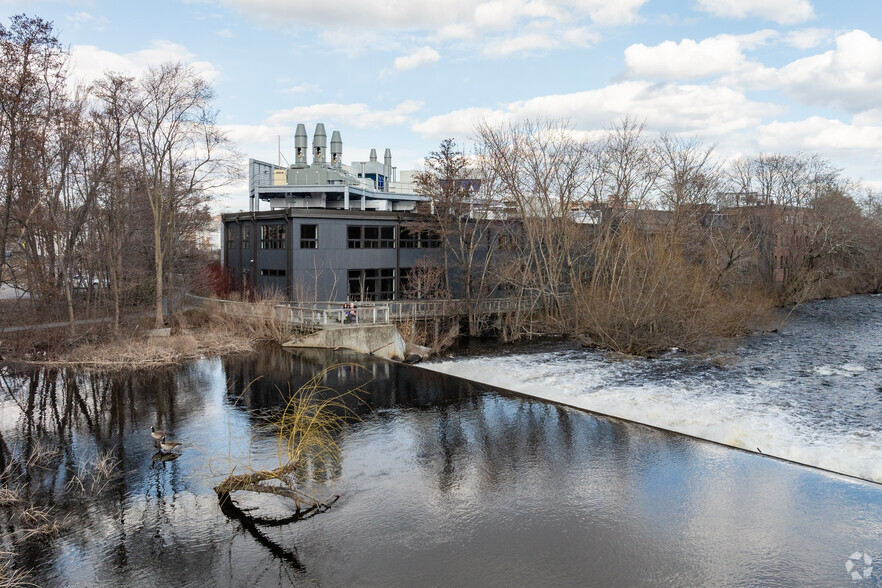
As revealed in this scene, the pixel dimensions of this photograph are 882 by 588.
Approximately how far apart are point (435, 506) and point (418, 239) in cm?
2773

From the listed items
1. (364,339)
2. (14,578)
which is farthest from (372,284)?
(14,578)

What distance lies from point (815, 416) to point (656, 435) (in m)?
5.27

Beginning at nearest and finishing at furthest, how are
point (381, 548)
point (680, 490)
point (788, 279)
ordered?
1. point (381, 548)
2. point (680, 490)
3. point (788, 279)

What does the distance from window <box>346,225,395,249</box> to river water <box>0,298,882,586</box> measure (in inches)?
660

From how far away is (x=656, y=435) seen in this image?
1661 centimetres

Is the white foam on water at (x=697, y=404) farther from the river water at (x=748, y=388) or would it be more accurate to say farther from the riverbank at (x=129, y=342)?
the riverbank at (x=129, y=342)

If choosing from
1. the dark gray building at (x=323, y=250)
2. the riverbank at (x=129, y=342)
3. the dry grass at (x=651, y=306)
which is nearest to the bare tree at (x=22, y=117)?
the riverbank at (x=129, y=342)

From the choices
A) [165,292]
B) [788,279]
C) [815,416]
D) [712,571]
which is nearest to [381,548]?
[712,571]

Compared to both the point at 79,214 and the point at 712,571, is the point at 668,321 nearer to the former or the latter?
the point at 712,571

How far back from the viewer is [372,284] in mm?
37000

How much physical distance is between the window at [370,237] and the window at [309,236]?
200 cm

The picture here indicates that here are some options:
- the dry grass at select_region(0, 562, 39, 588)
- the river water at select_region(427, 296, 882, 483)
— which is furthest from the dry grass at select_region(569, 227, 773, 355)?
the dry grass at select_region(0, 562, 39, 588)

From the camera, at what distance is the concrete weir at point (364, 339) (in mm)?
27719

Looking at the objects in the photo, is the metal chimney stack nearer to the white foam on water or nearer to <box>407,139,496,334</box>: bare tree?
<box>407,139,496,334</box>: bare tree
